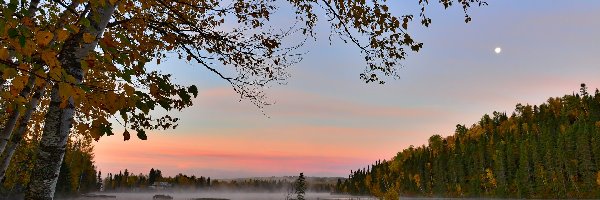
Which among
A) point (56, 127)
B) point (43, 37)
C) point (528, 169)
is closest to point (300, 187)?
point (56, 127)

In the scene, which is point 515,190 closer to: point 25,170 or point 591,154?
point 591,154

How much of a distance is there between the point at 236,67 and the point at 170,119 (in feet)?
8.50

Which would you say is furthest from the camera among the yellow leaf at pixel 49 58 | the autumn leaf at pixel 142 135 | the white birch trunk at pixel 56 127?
the white birch trunk at pixel 56 127

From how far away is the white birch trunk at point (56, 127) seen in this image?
6340mm

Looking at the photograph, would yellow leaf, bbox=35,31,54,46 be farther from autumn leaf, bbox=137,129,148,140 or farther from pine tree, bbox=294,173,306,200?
pine tree, bbox=294,173,306,200

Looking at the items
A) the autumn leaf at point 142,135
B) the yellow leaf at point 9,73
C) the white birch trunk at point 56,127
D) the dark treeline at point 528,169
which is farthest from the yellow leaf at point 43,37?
the dark treeline at point 528,169

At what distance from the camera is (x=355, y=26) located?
812 centimetres

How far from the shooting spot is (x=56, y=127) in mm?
6395

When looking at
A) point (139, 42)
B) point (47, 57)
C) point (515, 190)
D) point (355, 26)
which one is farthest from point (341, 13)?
point (515, 190)

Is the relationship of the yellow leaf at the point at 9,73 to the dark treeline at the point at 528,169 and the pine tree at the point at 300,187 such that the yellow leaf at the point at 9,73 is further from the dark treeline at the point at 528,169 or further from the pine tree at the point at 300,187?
the dark treeline at the point at 528,169

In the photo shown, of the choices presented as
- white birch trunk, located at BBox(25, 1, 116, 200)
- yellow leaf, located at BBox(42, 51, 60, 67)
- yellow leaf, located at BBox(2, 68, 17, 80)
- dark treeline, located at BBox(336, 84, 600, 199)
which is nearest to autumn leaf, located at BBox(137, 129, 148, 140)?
yellow leaf, located at BBox(42, 51, 60, 67)

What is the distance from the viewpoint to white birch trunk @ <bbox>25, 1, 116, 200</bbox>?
634cm

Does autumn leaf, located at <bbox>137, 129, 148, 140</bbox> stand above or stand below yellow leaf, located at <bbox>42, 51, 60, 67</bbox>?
below

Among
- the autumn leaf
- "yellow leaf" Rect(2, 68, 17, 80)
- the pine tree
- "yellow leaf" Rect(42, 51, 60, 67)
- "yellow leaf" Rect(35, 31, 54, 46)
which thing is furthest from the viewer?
the pine tree
